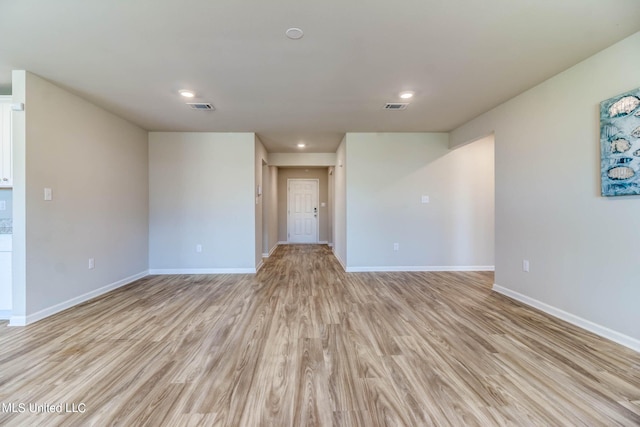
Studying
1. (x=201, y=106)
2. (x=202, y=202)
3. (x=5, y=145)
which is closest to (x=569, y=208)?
(x=201, y=106)

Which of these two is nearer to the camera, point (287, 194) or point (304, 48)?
point (304, 48)

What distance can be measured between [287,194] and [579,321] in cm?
701

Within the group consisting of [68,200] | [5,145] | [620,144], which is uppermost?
[5,145]

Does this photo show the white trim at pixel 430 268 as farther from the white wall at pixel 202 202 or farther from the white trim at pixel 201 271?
the white wall at pixel 202 202

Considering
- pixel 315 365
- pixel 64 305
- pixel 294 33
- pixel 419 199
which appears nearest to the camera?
pixel 315 365

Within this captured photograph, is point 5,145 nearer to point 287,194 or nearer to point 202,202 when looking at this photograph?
point 202,202

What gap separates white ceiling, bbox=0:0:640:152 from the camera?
1.77 meters

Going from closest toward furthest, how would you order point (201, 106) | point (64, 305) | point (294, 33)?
point (294, 33) < point (64, 305) < point (201, 106)

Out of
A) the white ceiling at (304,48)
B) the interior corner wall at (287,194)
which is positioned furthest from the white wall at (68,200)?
the interior corner wall at (287,194)

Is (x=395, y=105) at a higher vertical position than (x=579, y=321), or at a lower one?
higher

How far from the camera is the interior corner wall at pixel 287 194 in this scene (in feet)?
27.2

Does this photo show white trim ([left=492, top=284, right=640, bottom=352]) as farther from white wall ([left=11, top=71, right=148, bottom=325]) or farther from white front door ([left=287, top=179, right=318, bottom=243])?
white front door ([left=287, top=179, right=318, bottom=243])

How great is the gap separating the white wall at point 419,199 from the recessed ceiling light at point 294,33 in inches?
114

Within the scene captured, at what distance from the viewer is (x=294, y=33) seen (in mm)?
1983
